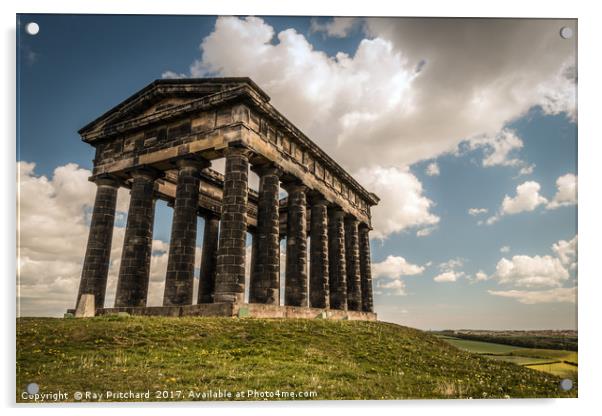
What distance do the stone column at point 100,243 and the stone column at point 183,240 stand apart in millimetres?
4835

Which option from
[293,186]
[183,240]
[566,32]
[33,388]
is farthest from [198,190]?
[566,32]

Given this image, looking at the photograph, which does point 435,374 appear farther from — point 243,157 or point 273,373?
point 243,157

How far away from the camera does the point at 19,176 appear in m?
11.2

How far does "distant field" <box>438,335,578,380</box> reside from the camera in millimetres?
10984

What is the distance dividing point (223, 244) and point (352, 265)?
58.4 ft

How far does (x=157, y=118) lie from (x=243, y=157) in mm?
6063

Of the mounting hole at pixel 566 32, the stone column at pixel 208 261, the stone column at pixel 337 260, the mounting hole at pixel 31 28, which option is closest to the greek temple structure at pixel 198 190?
the stone column at pixel 337 260

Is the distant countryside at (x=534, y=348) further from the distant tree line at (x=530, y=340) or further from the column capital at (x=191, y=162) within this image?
the column capital at (x=191, y=162)

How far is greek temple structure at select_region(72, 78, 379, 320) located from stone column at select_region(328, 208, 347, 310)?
235 centimetres

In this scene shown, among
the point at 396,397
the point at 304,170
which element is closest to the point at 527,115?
the point at 396,397

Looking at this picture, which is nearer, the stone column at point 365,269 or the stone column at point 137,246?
the stone column at point 137,246

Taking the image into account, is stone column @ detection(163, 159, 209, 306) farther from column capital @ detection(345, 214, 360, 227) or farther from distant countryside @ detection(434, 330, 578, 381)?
column capital @ detection(345, 214, 360, 227)

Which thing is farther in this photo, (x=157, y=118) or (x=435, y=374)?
(x=157, y=118)

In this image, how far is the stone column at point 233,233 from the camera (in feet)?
61.9
